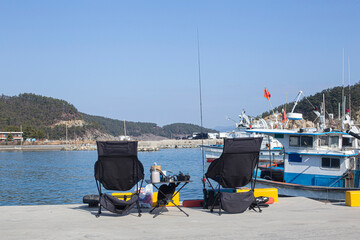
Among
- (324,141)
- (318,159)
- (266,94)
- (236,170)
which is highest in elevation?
(266,94)

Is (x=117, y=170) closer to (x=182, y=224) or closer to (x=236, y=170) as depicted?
(x=182, y=224)

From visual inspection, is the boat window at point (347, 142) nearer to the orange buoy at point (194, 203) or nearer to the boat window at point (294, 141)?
the boat window at point (294, 141)

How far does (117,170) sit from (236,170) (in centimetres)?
270

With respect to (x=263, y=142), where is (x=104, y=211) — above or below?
below


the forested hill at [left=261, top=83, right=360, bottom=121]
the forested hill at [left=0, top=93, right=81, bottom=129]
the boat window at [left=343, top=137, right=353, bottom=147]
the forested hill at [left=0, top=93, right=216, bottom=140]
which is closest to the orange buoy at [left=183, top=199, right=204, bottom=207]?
the boat window at [left=343, top=137, right=353, bottom=147]

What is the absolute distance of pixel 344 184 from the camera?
18.8 metres

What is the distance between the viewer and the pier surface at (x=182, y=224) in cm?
774

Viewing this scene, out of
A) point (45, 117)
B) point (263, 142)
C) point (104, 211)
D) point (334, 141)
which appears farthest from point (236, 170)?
point (45, 117)

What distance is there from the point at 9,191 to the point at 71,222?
26202 millimetres

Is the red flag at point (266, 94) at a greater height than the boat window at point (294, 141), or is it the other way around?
the red flag at point (266, 94)

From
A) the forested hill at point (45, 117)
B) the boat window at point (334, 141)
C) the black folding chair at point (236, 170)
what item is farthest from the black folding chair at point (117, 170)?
the forested hill at point (45, 117)

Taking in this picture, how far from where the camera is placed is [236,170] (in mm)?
9820

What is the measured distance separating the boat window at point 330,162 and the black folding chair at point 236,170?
1081 cm

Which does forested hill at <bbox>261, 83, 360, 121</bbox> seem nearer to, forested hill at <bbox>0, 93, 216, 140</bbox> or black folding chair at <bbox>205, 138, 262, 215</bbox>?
forested hill at <bbox>0, 93, 216, 140</bbox>
